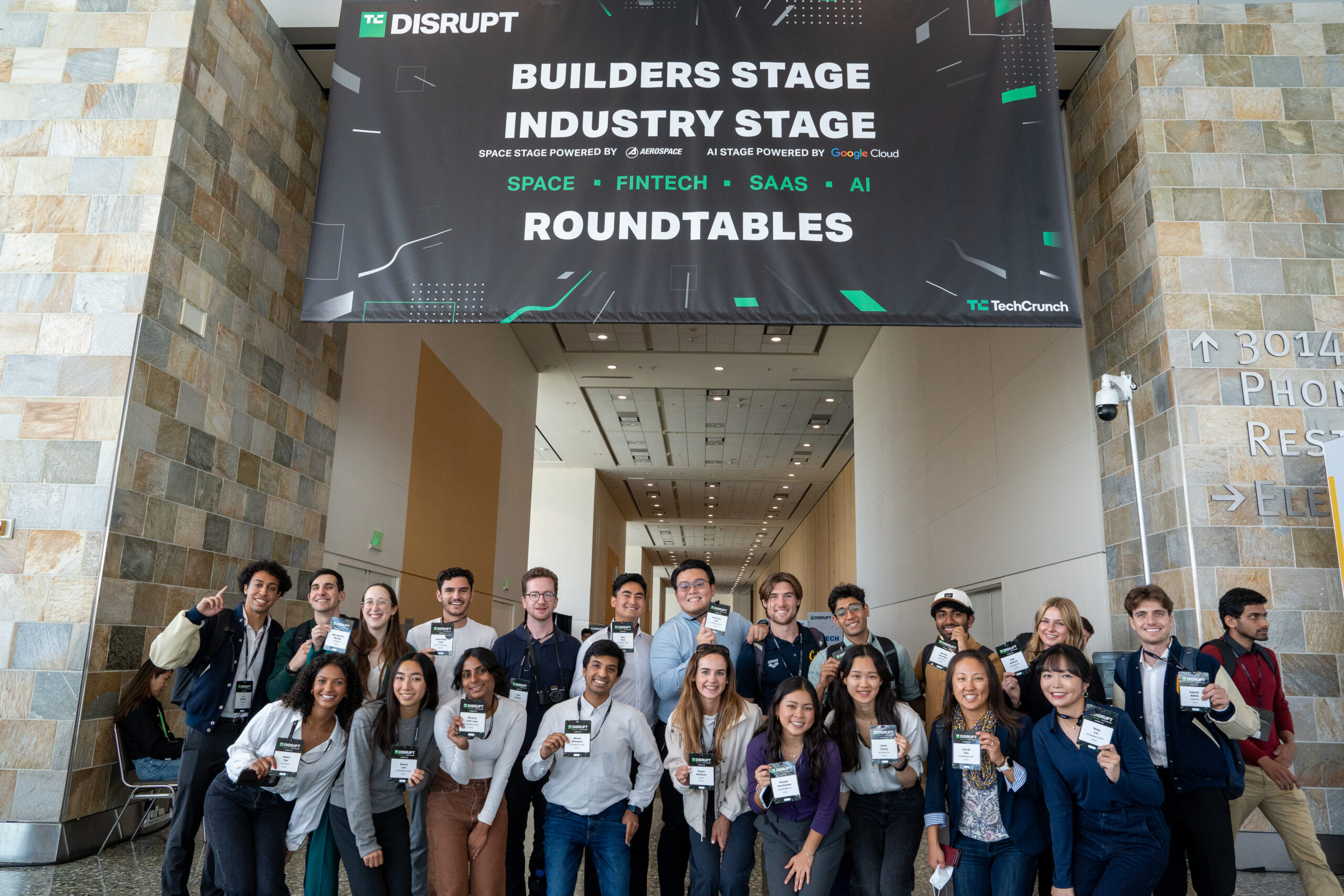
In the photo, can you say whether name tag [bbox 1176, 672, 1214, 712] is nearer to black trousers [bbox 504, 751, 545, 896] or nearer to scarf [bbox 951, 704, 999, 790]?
scarf [bbox 951, 704, 999, 790]

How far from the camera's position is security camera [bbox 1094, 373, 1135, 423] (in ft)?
17.5

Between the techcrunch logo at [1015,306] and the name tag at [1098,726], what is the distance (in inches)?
107

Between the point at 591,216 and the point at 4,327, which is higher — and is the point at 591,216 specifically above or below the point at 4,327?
above

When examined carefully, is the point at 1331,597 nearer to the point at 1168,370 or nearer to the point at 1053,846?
the point at 1168,370

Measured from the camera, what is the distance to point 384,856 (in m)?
3.49

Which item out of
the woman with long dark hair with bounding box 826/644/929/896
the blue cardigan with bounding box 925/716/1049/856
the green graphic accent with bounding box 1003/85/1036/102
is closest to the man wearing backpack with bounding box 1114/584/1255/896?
the blue cardigan with bounding box 925/716/1049/856

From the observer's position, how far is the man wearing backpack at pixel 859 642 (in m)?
4.12

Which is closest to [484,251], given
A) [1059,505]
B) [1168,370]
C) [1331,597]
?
[1168,370]

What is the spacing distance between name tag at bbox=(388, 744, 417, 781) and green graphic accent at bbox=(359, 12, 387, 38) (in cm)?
469

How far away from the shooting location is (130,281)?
5.09 meters

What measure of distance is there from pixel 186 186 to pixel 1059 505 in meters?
6.52

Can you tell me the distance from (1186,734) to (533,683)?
2.86 meters

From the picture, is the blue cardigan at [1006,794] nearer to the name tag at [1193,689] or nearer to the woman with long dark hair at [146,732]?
the name tag at [1193,689]

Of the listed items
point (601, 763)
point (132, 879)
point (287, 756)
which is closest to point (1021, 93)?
point (601, 763)
